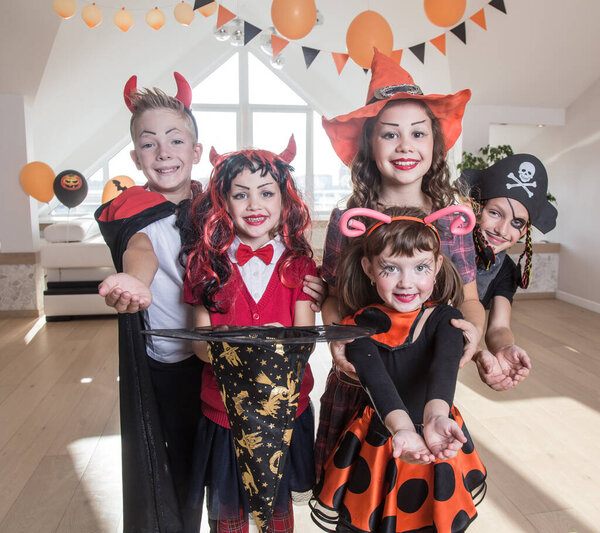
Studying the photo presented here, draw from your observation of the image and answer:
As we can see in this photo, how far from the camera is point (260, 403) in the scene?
0.86 meters

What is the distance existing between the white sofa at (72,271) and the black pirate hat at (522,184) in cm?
367

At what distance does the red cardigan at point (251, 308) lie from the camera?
1083mm

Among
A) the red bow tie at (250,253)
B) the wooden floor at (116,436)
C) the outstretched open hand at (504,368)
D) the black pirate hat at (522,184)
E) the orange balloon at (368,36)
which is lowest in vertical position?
the wooden floor at (116,436)

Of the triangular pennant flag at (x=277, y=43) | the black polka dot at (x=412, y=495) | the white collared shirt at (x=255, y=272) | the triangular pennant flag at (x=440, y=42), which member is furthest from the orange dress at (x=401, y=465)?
the triangular pennant flag at (x=277, y=43)

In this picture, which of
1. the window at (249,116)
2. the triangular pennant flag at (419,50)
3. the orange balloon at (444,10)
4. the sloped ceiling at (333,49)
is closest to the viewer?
the orange balloon at (444,10)

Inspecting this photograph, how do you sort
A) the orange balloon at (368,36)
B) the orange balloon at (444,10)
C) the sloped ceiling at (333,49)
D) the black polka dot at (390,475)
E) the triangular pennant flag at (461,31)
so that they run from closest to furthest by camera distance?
the black polka dot at (390,475), the orange balloon at (444,10), the orange balloon at (368,36), the sloped ceiling at (333,49), the triangular pennant flag at (461,31)

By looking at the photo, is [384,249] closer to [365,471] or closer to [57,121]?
[365,471]

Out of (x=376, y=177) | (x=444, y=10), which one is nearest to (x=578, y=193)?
(x=444, y=10)

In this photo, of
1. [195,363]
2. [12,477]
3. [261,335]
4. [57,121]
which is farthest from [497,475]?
[57,121]

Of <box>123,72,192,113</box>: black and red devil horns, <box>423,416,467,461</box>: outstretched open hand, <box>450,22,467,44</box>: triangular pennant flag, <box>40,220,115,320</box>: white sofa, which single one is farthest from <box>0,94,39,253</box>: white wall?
<box>423,416,467,461</box>: outstretched open hand

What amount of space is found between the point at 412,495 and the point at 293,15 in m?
2.96

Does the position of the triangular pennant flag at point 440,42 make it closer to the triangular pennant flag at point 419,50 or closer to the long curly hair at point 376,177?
the triangular pennant flag at point 419,50

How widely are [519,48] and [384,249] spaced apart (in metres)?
4.16

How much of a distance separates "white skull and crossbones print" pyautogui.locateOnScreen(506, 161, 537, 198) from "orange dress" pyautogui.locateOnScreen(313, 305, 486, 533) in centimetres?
40
